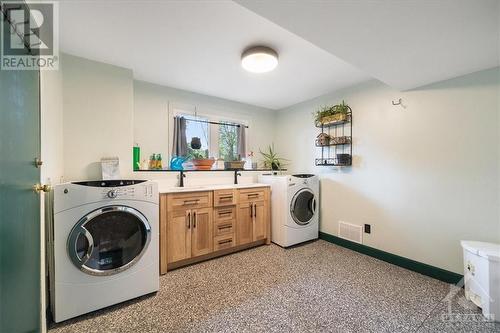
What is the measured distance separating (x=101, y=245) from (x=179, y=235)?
2.49 feet

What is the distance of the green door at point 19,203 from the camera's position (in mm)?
769

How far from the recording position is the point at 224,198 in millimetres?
2613

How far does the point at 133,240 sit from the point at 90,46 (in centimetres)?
183

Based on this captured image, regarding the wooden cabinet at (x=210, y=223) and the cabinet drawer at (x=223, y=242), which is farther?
the cabinet drawer at (x=223, y=242)

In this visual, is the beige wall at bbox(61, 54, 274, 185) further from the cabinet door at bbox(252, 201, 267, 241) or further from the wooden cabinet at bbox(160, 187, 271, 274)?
the cabinet door at bbox(252, 201, 267, 241)

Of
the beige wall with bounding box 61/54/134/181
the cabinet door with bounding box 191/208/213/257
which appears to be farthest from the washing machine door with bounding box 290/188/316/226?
the beige wall with bounding box 61/54/134/181

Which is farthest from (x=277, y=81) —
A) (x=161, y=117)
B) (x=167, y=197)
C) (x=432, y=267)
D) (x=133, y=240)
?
(x=432, y=267)

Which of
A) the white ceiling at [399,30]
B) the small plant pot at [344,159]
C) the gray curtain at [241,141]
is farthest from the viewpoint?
the gray curtain at [241,141]

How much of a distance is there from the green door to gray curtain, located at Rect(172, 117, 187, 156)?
1.86 metres

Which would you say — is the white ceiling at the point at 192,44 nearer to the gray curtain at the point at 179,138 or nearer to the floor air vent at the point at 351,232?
the gray curtain at the point at 179,138

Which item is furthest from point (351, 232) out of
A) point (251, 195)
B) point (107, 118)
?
point (107, 118)

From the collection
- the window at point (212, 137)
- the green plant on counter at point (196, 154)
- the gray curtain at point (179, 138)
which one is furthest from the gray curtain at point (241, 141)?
the gray curtain at point (179, 138)

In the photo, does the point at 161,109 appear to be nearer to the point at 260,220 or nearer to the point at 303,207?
the point at 260,220

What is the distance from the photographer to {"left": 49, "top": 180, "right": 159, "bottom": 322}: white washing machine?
152cm
